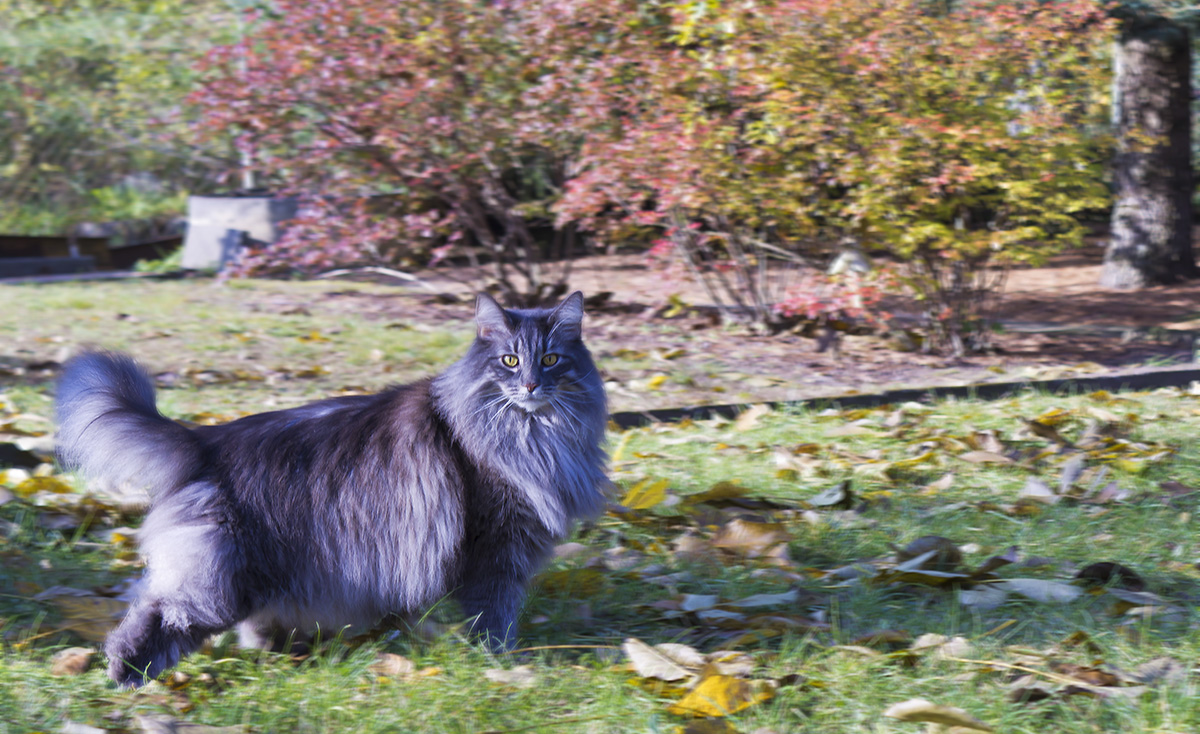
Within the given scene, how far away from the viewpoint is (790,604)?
2.94 meters

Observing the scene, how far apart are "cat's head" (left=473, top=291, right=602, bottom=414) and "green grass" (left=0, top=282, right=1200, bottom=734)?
48cm

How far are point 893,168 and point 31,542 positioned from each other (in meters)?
5.27

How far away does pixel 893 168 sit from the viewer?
655 centimetres

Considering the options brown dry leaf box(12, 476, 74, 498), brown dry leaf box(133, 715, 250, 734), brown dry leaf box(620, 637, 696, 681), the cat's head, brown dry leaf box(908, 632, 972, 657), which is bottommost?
brown dry leaf box(133, 715, 250, 734)

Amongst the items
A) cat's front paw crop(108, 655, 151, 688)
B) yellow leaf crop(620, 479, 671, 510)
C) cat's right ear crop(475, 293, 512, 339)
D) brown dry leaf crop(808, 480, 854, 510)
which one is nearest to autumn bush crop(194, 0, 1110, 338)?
brown dry leaf crop(808, 480, 854, 510)

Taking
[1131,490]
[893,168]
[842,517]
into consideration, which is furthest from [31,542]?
[893,168]

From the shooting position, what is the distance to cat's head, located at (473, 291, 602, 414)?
9.48 feet

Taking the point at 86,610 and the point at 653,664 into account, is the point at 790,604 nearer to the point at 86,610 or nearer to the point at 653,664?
the point at 653,664

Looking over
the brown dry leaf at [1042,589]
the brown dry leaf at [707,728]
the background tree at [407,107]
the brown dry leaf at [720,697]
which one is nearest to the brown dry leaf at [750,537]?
the brown dry leaf at [1042,589]

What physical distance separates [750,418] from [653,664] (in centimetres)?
270

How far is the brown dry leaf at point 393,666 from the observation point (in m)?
2.53

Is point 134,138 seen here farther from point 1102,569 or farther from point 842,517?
point 1102,569

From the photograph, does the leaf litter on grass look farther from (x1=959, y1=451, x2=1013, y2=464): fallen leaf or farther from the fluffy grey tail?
the fluffy grey tail

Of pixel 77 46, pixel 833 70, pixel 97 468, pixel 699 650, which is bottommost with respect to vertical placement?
pixel 699 650
